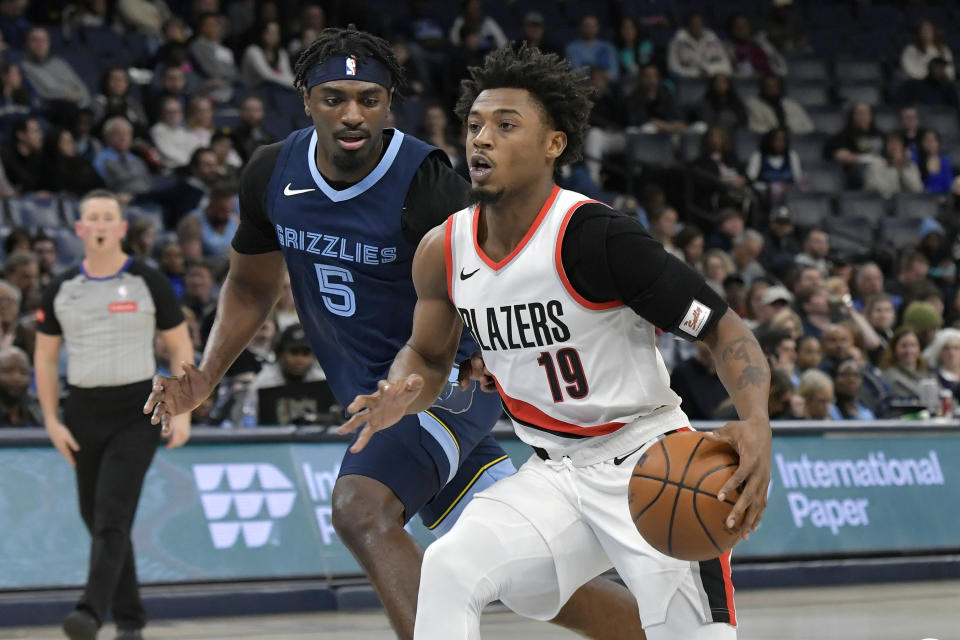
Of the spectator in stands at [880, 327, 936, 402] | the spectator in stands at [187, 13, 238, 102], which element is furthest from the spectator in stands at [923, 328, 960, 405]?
the spectator in stands at [187, 13, 238, 102]

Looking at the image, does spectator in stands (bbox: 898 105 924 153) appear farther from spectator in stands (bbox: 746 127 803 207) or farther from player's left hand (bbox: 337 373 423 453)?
player's left hand (bbox: 337 373 423 453)

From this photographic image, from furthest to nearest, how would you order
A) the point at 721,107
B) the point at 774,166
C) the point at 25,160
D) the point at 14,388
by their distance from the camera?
the point at 721,107 → the point at 774,166 → the point at 25,160 → the point at 14,388

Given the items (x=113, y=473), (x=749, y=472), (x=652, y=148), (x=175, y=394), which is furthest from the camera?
(x=652, y=148)

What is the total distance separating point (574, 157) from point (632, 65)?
13.7 m

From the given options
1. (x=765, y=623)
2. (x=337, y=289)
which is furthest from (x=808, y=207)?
(x=337, y=289)

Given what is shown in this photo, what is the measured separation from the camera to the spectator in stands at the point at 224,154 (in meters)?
13.1

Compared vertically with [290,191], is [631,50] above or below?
above

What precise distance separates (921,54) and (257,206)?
1620cm

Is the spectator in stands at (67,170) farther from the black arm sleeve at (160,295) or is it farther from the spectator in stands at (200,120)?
the black arm sleeve at (160,295)

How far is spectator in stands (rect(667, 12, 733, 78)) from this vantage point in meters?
18.1

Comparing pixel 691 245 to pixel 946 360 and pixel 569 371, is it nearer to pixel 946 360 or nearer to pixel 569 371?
pixel 946 360

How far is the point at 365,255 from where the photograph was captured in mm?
5055

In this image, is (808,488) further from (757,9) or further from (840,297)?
(757,9)

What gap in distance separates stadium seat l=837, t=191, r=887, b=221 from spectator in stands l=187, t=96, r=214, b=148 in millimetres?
7894
